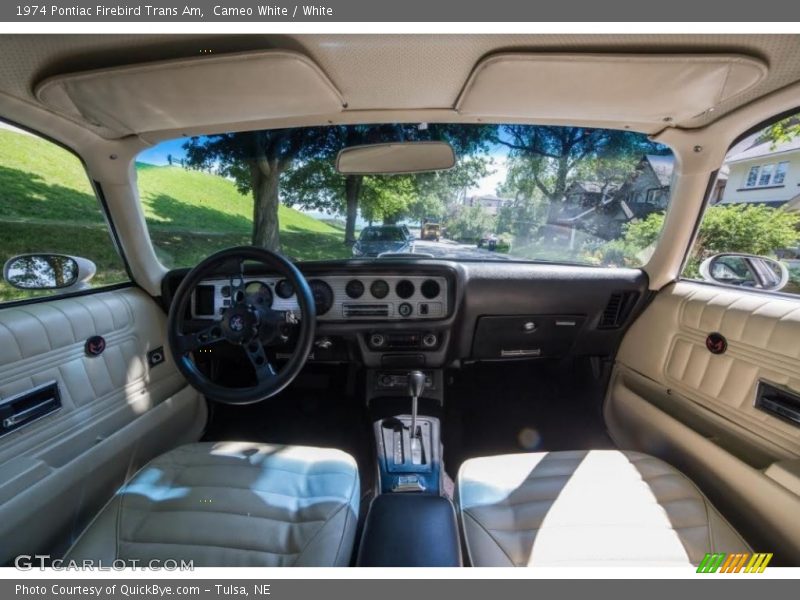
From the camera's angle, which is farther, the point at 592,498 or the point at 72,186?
the point at 72,186

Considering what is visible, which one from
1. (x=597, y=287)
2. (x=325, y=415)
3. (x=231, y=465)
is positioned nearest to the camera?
(x=231, y=465)

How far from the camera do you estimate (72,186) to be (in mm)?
2021

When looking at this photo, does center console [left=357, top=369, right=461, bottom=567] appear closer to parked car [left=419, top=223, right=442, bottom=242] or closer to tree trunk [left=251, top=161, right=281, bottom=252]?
parked car [left=419, top=223, right=442, bottom=242]

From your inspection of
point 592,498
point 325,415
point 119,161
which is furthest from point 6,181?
point 592,498

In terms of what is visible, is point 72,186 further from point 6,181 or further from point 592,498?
point 592,498

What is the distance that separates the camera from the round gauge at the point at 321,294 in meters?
2.24

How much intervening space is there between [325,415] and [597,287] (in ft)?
6.27

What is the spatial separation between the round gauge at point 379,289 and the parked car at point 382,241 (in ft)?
0.57

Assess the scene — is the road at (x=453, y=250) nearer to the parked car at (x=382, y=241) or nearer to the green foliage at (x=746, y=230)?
the parked car at (x=382, y=241)

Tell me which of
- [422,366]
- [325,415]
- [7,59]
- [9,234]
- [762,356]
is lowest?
[325,415]

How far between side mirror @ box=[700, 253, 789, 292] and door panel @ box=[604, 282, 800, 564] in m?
0.09

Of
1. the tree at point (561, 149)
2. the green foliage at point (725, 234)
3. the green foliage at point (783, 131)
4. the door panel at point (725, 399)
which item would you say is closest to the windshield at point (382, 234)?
the tree at point (561, 149)

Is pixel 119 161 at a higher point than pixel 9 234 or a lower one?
higher

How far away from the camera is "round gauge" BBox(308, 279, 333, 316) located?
224cm
